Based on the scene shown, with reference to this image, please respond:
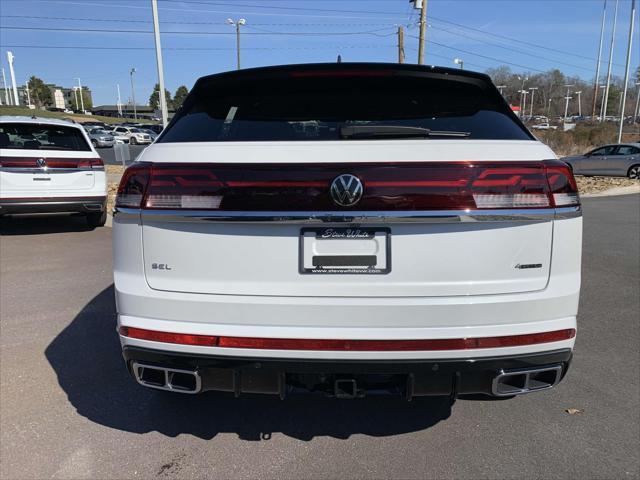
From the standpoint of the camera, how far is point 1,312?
4781 mm

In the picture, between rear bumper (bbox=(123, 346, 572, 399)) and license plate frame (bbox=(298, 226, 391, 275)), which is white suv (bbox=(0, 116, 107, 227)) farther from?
license plate frame (bbox=(298, 226, 391, 275))

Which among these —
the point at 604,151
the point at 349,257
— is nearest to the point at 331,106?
the point at 349,257

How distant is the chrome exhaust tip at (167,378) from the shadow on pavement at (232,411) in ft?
2.22

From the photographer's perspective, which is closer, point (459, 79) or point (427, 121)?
point (427, 121)

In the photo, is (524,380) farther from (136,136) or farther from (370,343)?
(136,136)

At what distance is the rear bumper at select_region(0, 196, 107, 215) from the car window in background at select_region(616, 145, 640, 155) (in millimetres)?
20955

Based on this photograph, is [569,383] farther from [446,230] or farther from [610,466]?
[446,230]

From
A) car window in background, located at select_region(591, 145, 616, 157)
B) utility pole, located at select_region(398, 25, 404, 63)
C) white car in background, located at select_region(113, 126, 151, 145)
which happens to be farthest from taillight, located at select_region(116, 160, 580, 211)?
white car in background, located at select_region(113, 126, 151, 145)

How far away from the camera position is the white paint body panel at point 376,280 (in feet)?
6.87

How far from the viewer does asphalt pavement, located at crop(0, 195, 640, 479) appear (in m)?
2.59

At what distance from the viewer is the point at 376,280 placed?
211 centimetres

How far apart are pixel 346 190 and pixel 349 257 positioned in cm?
28

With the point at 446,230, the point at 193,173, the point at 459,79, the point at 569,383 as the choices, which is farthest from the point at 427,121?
the point at 569,383

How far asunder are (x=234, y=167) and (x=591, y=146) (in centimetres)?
4124
